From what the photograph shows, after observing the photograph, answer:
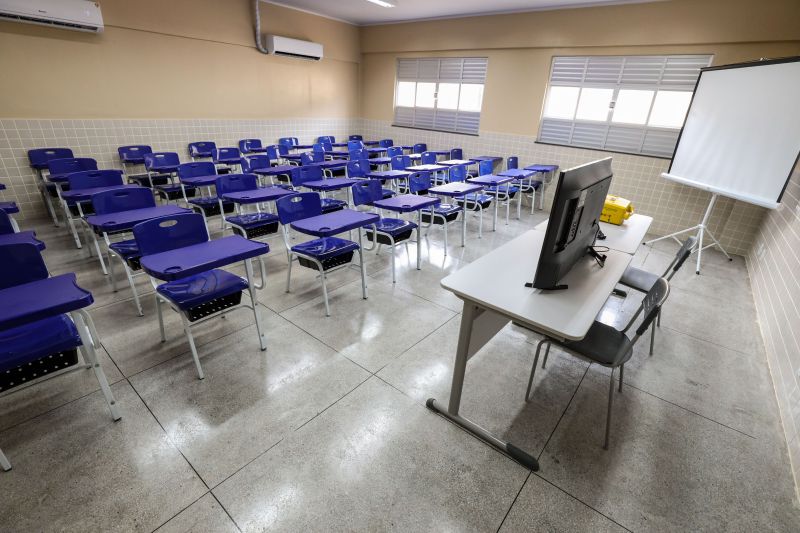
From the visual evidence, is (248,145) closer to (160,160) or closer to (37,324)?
(160,160)

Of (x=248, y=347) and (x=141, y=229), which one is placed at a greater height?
(x=141, y=229)

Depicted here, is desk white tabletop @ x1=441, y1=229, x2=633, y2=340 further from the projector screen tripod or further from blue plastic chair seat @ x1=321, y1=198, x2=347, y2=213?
the projector screen tripod

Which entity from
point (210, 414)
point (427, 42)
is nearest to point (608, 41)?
point (427, 42)

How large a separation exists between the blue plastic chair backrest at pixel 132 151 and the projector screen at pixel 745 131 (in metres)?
7.77

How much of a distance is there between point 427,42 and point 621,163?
4.61 metres

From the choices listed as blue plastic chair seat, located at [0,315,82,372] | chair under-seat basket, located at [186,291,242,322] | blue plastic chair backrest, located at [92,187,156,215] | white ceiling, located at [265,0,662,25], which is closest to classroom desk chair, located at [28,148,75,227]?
blue plastic chair backrest, located at [92,187,156,215]

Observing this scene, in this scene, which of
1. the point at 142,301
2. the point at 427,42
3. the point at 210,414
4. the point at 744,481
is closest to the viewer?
the point at 744,481

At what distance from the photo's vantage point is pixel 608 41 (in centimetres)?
557

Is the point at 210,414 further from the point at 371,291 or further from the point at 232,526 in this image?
the point at 371,291

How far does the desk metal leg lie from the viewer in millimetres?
1813

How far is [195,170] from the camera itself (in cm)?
446

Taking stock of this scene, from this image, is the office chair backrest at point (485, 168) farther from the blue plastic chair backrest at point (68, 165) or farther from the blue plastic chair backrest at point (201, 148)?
the blue plastic chair backrest at point (68, 165)

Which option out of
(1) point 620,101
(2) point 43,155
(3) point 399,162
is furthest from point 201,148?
(1) point 620,101

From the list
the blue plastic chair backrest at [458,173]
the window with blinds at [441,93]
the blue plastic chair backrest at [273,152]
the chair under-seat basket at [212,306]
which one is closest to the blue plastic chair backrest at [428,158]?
the blue plastic chair backrest at [458,173]
